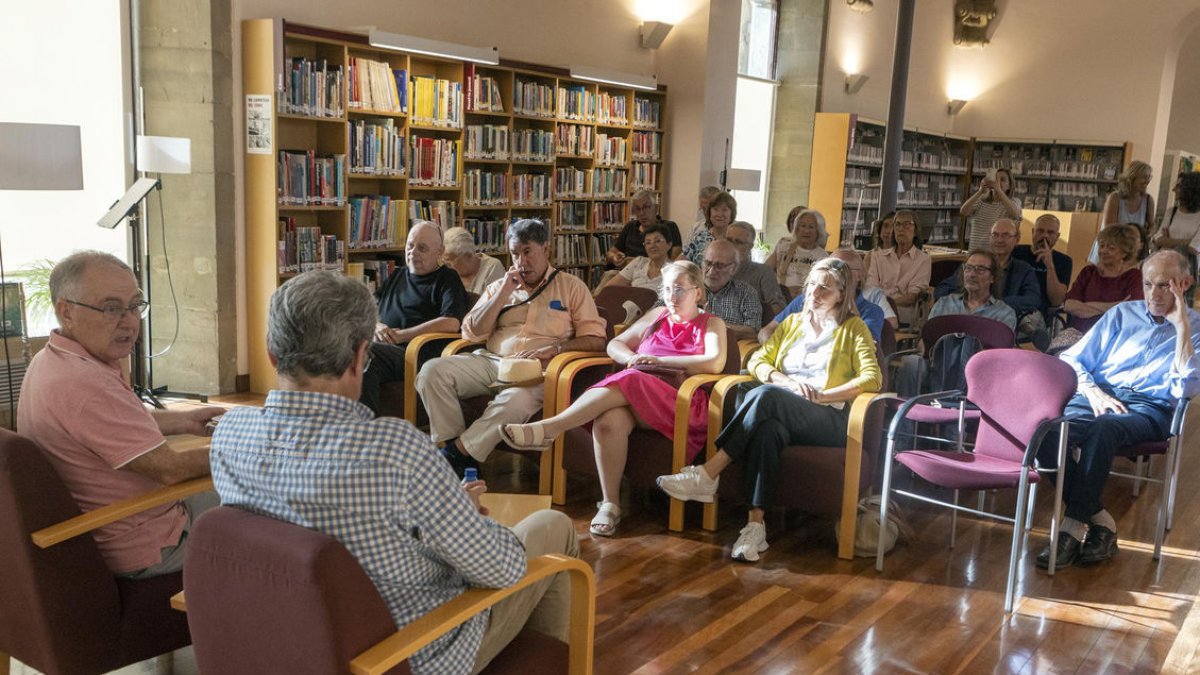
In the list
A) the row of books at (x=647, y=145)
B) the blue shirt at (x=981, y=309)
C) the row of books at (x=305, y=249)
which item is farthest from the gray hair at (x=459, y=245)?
the row of books at (x=647, y=145)

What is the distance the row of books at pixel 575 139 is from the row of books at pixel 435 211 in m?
1.41

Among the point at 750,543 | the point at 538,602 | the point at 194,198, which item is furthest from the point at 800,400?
the point at 194,198

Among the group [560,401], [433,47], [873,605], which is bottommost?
[873,605]

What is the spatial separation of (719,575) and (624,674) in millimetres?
904

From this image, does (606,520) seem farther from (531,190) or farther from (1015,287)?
(531,190)

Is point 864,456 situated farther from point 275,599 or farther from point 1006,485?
point 275,599

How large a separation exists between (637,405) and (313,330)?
2.44 meters

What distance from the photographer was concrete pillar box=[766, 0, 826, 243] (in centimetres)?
1189

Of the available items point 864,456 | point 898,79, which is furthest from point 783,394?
point 898,79

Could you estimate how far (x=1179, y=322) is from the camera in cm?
429

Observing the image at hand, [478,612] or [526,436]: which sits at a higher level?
[478,612]

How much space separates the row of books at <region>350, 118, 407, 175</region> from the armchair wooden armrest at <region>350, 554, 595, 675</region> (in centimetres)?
500

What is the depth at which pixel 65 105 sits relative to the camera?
20.0ft

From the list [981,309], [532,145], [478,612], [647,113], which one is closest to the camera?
[478,612]
